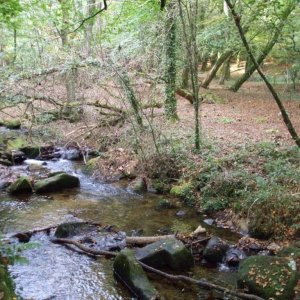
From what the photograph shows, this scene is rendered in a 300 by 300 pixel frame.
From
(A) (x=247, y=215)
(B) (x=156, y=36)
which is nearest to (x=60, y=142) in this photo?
(B) (x=156, y=36)

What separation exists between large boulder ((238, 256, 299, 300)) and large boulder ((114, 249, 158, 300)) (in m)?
1.47

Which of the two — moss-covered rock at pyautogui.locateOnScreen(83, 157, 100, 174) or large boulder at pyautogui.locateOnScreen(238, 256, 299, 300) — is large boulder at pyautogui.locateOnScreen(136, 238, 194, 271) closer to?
large boulder at pyautogui.locateOnScreen(238, 256, 299, 300)

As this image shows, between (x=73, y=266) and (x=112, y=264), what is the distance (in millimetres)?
686

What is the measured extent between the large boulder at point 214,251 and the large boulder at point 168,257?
1.37ft

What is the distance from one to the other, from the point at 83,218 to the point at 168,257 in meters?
3.02

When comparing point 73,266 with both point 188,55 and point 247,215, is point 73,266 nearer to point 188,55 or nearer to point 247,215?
point 247,215

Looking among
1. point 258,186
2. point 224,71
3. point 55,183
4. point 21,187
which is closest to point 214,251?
point 258,186

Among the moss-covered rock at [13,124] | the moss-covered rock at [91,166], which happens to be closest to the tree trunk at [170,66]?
the moss-covered rock at [91,166]

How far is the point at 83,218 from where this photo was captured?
896 cm

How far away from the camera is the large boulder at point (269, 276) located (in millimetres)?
5571

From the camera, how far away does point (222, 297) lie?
19.0ft

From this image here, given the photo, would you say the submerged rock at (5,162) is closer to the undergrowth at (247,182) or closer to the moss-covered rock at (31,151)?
the moss-covered rock at (31,151)

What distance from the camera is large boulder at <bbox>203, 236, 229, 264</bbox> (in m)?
6.99

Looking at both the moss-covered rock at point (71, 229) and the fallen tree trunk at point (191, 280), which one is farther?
the moss-covered rock at point (71, 229)
